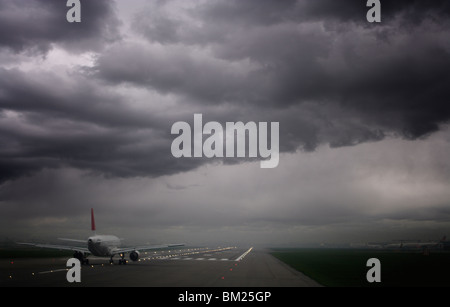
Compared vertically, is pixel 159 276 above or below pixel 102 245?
below

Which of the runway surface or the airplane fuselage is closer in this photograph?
the runway surface

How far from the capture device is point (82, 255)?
6028cm

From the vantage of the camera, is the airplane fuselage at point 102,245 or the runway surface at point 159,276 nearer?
the runway surface at point 159,276

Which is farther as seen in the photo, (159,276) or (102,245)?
(102,245)

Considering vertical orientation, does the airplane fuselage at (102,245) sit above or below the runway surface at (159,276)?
above

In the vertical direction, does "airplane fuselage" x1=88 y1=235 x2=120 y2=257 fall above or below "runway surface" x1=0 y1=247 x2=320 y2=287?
above
